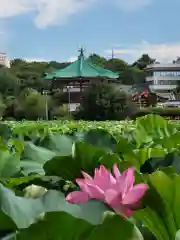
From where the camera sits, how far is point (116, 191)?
1.94ft

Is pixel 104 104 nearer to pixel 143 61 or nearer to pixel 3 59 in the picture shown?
pixel 3 59

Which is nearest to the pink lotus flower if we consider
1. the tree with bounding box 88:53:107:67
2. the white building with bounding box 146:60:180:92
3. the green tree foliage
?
the green tree foliage

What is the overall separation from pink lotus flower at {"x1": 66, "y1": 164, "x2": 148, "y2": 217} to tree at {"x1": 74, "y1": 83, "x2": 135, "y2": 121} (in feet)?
82.0

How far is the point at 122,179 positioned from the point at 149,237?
67 mm

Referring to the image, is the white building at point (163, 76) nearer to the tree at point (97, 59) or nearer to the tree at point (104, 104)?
the tree at point (97, 59)

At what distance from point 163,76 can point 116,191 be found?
50809 millimetres

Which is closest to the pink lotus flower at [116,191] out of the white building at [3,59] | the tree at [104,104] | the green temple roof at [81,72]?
the tree at [104,104]

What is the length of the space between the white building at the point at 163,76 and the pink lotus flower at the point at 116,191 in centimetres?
5010

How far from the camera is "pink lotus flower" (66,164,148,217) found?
1.93 feet

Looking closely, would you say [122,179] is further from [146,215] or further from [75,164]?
[75,164]

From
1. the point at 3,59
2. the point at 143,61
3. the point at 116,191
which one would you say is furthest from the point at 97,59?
the point at 116,191

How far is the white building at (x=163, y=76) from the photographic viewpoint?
1992 inches

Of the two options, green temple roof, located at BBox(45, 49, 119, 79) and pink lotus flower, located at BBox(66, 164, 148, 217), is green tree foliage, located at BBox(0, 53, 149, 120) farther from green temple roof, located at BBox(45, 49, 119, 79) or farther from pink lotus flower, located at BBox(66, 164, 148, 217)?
pink lotus flower, located at BBox(66, 164, 148, 217)

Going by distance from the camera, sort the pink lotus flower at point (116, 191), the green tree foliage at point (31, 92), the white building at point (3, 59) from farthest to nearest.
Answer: the white building at point (3, 59)
the green tree foliage at point (31, 92)
the pink lotus flower at point (116, 191)
